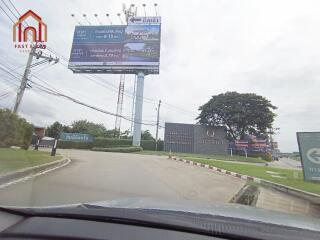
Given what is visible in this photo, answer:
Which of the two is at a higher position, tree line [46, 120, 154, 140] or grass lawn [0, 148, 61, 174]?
tree line [46, 120, 154, 140]

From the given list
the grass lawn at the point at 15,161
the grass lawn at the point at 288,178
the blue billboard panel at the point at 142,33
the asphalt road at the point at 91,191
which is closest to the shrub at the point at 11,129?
the grass lawn at the point at 15,161

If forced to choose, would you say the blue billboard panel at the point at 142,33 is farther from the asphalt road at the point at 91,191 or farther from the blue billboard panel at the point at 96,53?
the asphalt road at the point at 91,191

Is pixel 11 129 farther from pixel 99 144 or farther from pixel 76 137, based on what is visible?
pixel 76 137

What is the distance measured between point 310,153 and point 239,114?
3977 centimetres

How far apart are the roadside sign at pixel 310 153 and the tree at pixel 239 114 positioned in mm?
39404

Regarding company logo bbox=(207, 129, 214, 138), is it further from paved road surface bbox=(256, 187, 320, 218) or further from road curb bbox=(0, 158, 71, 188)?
paved road surface bbox=(256, 187, 320, 218)

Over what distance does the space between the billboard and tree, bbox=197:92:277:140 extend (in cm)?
1514

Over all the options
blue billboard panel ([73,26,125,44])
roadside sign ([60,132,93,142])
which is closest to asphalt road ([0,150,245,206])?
blue billboard panel ([73,26,125,44])

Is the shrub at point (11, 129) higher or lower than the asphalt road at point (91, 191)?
higher

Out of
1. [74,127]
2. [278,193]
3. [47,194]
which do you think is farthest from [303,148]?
[74,127]

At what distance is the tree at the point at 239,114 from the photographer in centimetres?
5328

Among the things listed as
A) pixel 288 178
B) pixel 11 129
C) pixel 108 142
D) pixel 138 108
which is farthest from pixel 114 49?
pixel 288 178

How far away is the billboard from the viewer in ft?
139

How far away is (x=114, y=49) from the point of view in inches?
1690
